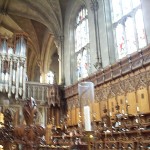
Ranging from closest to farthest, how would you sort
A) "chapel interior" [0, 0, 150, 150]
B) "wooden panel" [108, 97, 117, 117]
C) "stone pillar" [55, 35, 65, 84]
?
"chapel interior" [0, 0, 150, 150]
"wooden panel" [108, 97, 117, 117]
"stone pillar" [55, 35, 65, 84]

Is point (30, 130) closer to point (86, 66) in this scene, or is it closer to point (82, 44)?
point (86, 66)

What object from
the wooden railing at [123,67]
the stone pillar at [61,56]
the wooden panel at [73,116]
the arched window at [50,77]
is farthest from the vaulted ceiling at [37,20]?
the wooden railing at [123,67]

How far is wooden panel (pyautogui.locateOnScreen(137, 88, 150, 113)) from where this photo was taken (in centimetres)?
830

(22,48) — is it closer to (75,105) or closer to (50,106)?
(50,106)

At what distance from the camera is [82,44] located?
14773 mm

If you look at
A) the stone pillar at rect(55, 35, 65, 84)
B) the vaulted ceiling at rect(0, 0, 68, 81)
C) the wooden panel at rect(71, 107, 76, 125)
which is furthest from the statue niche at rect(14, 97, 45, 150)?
the vaulted ceiling at rect(0, 0, 68, 81)

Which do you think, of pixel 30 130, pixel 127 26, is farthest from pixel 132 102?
pixel 30 130

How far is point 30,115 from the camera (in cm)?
165

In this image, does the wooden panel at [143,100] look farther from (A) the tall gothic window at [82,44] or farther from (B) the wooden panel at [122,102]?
(A) the tall gothic window at [82,44]

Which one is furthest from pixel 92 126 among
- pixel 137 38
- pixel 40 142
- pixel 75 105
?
pixel 75 105

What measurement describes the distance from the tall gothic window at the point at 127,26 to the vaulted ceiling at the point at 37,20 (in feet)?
17.8

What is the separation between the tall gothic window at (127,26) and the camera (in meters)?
10.3

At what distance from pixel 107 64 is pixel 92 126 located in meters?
9.51

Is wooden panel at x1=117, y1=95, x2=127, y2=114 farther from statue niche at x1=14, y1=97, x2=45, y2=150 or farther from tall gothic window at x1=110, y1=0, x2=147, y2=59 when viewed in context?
statue niche at x1=14, y1=97, x2=45, y2=150
